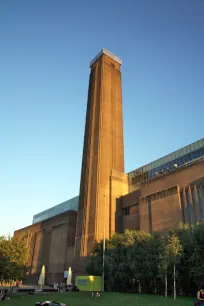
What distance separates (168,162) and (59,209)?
49988mm

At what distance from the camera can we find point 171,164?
58719 millimetres

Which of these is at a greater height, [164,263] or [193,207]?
[193,207]

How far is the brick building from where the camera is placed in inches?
1916

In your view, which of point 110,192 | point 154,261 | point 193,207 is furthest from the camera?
point 110,192

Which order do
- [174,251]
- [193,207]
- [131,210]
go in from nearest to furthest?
[174,251] < [193,207] < [131,210]

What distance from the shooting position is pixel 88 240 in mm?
58875

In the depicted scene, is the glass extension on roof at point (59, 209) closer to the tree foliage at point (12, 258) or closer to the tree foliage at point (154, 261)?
the tree foliage at point (12, 258)

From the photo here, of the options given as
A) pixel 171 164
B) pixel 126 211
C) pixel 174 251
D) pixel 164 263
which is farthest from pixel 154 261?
pixel 171 164

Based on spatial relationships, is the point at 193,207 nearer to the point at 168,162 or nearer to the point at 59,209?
the point at 168,162

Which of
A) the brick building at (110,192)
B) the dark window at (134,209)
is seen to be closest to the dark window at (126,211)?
the brick building at (110,192)

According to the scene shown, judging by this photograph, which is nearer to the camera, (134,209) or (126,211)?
(134,209)

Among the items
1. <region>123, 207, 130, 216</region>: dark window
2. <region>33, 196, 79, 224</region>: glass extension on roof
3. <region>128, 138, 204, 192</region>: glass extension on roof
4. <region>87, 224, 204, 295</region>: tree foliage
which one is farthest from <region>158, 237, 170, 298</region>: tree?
<region>33, 196, 79, 224</region>: glass extension on roof

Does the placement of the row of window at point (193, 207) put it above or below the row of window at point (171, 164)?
below

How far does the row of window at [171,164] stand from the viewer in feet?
177
